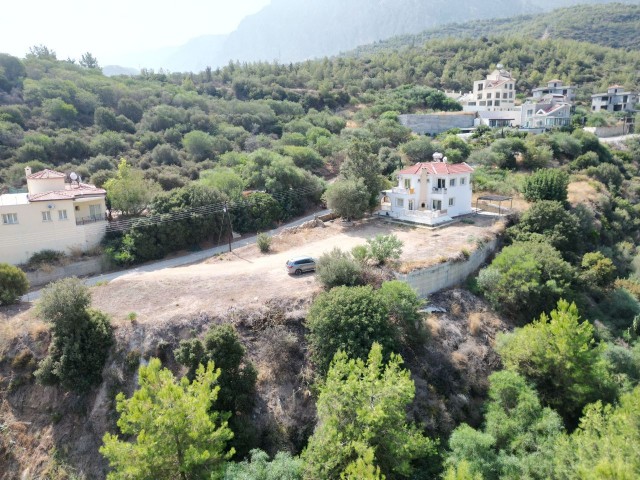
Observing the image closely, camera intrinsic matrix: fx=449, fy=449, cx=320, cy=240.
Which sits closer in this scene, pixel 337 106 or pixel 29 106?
pixel 29 106

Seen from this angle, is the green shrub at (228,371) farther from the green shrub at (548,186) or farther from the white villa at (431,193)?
the green shrub at (548,186)

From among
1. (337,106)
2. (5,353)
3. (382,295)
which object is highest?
(337,106)

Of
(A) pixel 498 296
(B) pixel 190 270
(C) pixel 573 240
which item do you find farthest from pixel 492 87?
(B) pixel 190 270

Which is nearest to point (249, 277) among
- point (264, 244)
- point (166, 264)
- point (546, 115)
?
point (264, 244)

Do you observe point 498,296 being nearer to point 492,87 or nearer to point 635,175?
point 635,175

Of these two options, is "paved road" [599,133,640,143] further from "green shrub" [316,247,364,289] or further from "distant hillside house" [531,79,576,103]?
"green shrub" [316,247,364,289]

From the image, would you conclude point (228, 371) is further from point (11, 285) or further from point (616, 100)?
point (616, 100)
